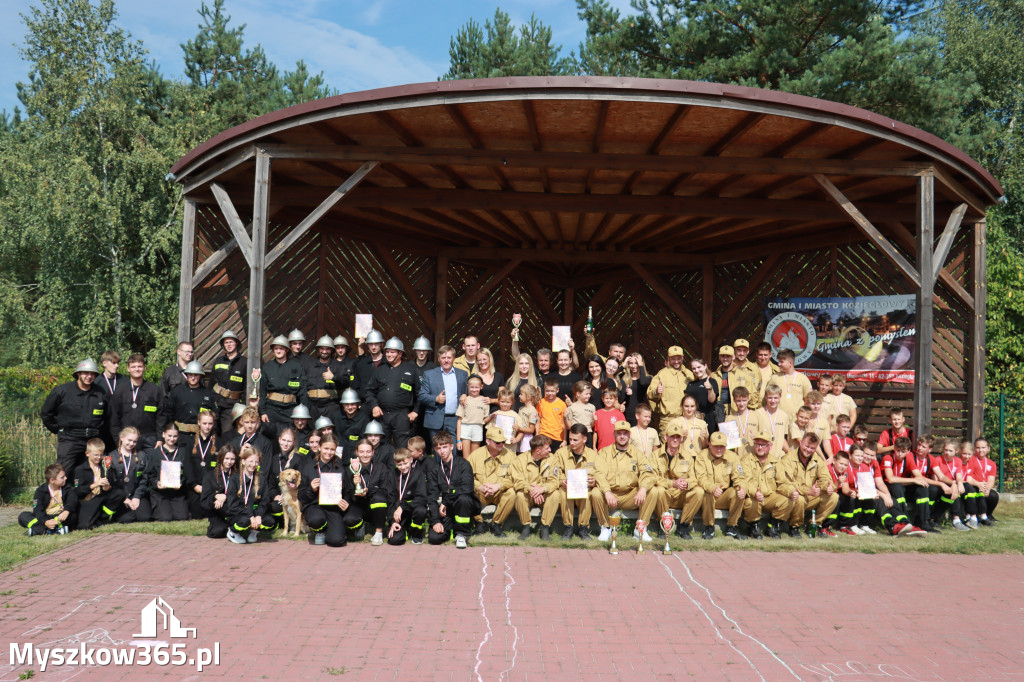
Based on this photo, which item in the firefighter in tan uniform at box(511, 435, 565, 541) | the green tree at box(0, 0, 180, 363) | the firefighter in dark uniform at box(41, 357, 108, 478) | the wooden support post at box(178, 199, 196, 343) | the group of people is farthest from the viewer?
the green tree at box(0, 0, 180, 363)

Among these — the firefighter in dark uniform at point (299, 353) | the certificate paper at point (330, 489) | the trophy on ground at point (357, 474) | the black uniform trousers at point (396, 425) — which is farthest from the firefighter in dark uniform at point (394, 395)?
the certificate paper at point (330, 489)

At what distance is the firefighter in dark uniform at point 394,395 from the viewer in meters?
8.19

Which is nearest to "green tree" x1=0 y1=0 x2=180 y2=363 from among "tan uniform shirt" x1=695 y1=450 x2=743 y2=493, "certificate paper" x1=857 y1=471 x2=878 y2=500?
"tan uniform shirt" x1=695 y1=450 x2=743 y2=493

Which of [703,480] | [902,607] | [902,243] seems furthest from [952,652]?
[902,243]

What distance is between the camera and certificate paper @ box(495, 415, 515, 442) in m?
7.41

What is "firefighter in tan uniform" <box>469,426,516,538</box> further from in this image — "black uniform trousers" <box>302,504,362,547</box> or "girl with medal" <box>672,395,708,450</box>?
"girl with medal" <box>672,395,708,450</box>

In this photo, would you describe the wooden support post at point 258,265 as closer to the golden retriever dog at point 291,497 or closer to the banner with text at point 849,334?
the golden retriever dog at point 291,497

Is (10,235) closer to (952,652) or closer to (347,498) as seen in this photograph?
(347,498)

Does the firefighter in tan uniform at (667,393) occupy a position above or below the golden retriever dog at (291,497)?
above

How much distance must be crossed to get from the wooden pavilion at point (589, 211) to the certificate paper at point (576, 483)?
11.9ft

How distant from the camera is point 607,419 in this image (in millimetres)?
7965

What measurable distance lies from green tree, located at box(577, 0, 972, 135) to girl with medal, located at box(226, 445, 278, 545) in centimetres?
1372

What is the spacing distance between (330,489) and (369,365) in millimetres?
2087

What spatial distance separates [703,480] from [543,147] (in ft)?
14.1
